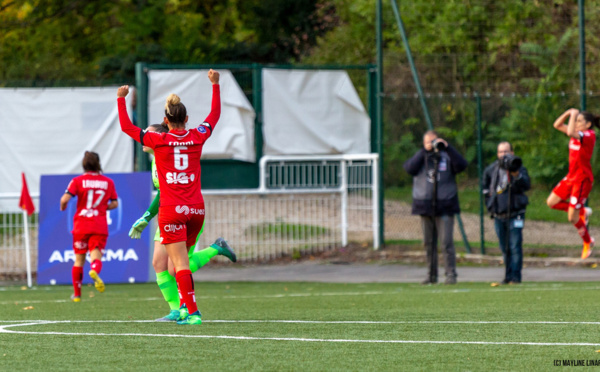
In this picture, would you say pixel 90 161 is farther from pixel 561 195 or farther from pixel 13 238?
pixel 561 195

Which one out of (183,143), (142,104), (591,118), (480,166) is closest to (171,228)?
(183,143)

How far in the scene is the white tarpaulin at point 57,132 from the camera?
17.8 meters

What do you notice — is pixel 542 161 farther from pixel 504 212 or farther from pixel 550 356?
pixel 550 356

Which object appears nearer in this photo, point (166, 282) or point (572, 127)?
point (166, 282)

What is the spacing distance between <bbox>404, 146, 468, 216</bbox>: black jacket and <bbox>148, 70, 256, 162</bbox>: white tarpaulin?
533cm

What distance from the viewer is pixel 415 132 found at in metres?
17.1

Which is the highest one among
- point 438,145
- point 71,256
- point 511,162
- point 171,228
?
point 438,145

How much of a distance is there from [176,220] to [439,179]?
629cm

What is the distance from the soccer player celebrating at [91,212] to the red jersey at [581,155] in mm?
5828

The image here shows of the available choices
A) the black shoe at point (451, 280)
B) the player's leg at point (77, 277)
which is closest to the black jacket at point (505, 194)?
the black shoe at point (451, 280)

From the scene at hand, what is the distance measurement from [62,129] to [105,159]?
0.95 metres

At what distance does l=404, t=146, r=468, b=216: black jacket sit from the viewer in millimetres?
13102

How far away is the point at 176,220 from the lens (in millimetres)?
7531

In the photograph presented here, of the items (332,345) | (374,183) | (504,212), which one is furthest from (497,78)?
(332,345)
